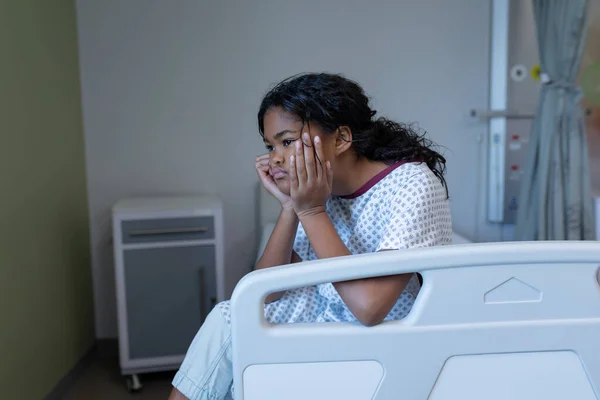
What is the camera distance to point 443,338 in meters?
0.80

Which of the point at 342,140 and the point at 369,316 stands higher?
the point at 342,140

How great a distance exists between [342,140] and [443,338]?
49cm

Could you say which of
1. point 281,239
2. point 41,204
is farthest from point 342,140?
point 41,204

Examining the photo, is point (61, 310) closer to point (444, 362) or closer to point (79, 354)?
point (79, 354)

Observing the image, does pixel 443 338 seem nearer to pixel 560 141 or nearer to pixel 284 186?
pixel 284 186

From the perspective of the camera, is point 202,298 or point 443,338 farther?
point 202,298

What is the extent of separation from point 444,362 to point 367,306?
0.14 m

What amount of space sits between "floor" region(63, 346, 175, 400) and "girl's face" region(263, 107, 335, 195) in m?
1.50

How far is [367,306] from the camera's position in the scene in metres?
0.81

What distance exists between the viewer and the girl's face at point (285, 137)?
1089 mm

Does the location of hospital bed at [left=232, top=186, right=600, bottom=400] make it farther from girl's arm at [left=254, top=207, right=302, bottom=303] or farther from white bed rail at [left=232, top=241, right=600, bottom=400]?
girl's arm at [left=254, top=207, right=302, bottom=303]

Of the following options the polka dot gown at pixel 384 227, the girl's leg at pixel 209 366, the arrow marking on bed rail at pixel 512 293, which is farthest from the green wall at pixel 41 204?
the arrow marking on bed rail at pixel 512 293

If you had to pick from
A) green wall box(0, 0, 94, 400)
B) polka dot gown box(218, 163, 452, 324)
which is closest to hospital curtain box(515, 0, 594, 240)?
polka dot gown box(218, 163, 452, 324)

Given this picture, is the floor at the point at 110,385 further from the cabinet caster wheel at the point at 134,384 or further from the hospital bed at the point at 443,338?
the hospital bed at the point at 443,338
